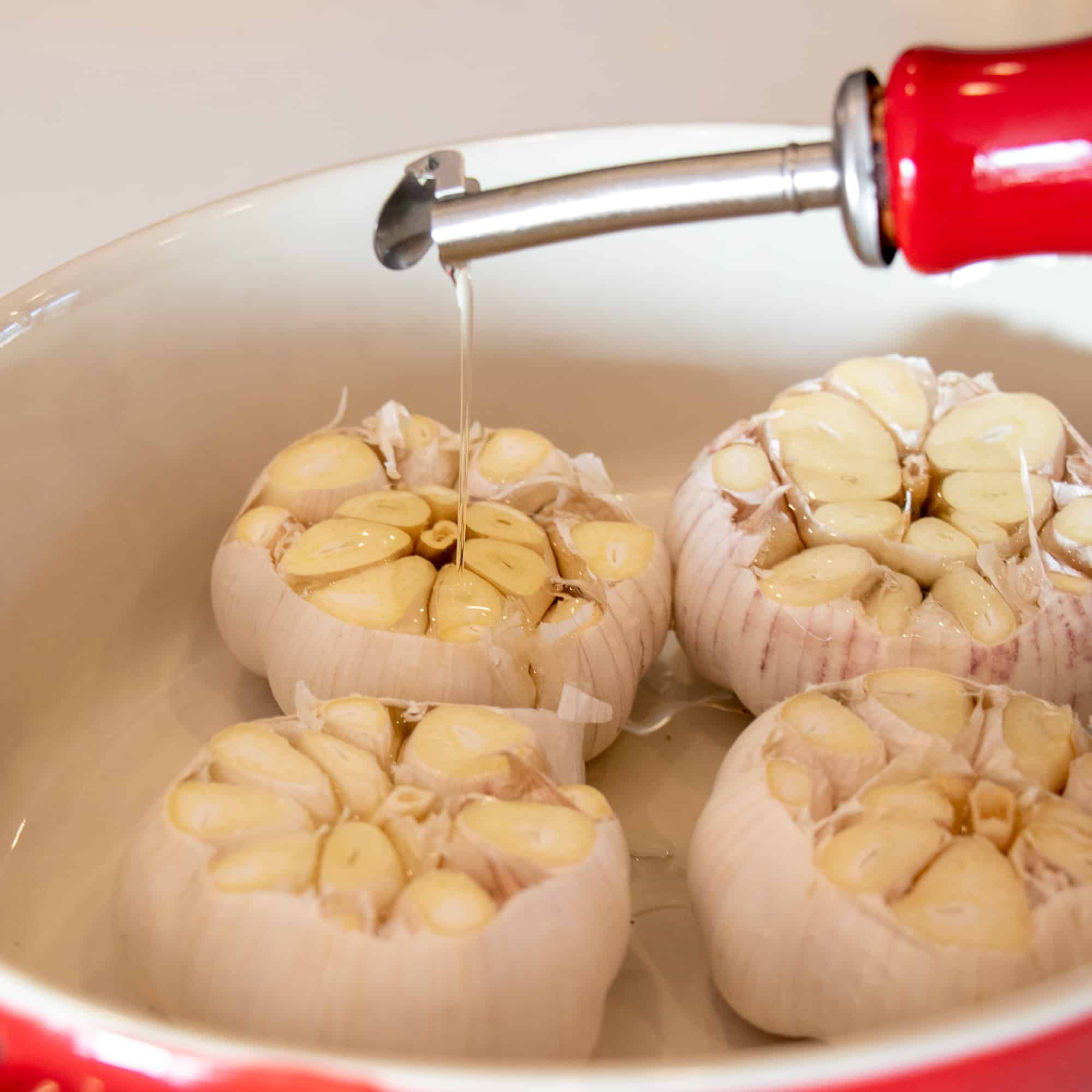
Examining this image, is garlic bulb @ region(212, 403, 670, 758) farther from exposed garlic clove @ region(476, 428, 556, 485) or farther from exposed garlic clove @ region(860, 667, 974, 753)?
exposed garlic clove @ region(860, 667, 974, 753)

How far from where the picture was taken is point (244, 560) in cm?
80

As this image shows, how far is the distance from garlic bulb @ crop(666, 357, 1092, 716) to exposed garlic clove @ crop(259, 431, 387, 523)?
20 cm

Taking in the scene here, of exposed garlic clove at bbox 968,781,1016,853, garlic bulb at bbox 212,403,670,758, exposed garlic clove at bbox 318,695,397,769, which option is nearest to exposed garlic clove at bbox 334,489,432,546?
garlic bulb at bbox 212,403,670,758

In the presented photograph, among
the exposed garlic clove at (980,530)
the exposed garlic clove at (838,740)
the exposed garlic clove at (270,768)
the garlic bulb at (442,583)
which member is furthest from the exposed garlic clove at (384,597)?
the exposed garlic clove at (980,530)

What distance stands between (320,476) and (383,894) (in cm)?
34

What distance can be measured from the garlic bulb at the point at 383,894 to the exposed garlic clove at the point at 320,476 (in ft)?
0.69

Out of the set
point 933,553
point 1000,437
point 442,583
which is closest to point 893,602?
point 933,553

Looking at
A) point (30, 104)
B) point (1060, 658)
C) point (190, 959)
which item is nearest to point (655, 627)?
point (1060, 658)

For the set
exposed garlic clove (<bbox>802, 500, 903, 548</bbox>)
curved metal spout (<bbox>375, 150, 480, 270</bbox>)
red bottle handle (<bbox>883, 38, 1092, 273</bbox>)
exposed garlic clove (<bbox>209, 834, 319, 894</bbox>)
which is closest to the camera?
red bottle handle (<bbox>883, 38, 1092, 273</bbox>)

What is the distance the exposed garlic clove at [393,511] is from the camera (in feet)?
2.59

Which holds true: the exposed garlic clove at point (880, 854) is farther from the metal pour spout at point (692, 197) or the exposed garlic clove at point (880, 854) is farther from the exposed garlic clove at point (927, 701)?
the metal pour spout at point (692, 197)

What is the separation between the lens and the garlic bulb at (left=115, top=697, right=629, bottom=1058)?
54 cm

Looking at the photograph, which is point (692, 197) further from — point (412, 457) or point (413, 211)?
point (412, 457)

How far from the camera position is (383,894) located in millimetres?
563
